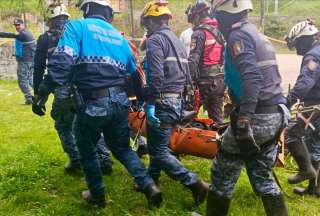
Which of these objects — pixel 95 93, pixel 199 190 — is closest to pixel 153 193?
pixel 199 190

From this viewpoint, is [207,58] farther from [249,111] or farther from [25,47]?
[25,47]

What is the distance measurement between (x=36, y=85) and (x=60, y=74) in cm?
154

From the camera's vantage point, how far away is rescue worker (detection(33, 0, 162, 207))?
452 centimetres

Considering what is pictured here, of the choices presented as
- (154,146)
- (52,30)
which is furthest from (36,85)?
(154,146)

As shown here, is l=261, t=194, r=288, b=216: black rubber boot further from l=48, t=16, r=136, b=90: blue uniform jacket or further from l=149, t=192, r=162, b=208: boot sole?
l=48, t=16, r=136, b=90: blue uniform jacket

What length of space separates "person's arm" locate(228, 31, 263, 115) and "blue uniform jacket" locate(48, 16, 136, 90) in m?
1.33

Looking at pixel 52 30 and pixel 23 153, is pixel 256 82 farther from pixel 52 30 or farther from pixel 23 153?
pixel 23 153

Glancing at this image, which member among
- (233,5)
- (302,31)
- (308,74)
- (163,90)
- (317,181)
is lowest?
(317,181)

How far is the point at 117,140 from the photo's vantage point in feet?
16.1

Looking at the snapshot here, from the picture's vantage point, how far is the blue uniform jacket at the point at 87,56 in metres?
4.45

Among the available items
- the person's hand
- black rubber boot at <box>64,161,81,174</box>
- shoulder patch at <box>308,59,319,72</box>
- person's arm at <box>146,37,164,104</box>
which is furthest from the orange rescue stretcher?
the person's hand

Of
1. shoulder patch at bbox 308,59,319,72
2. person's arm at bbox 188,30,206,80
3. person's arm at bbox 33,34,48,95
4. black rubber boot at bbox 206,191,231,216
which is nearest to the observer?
black rubber boot at bbox 206,191,231,216

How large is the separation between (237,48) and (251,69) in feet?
0.72

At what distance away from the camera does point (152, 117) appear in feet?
16.2
